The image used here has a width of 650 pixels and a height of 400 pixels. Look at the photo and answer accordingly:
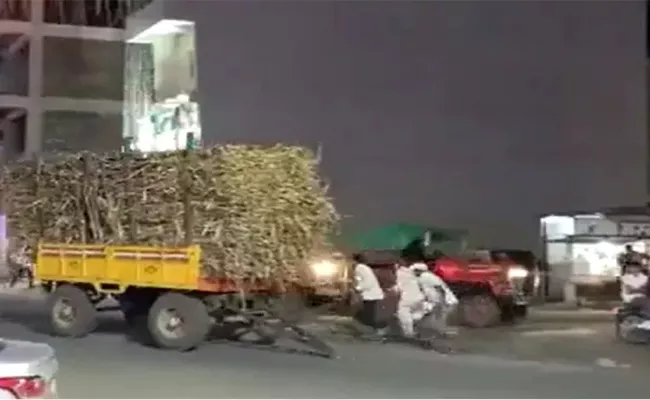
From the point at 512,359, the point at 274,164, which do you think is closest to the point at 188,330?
the point at 274,164

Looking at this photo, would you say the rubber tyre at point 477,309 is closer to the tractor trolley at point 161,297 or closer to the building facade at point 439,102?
the tractor trolley at point 161,297

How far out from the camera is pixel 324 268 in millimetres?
15414

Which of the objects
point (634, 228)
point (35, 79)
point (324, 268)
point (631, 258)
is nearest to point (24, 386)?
point (324, 268)

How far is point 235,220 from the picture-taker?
14367mm

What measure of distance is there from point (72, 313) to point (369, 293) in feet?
14.1

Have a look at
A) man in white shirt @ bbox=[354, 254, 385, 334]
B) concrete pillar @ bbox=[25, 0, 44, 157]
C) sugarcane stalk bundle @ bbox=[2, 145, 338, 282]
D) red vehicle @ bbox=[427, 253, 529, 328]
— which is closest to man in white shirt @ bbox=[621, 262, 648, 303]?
red vehicle @ bbox=[427, 253, 529, 328]

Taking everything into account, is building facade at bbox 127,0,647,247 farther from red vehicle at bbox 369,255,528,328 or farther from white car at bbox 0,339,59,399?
white car at bbox 0,339,59,399

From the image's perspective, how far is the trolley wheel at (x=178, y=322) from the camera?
563 inches

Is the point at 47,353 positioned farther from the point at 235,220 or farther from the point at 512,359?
the point at 512,359

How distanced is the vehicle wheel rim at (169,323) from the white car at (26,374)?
7979 millimetres

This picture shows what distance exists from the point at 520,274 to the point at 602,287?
4179 millimetres

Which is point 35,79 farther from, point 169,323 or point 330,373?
point 330,373

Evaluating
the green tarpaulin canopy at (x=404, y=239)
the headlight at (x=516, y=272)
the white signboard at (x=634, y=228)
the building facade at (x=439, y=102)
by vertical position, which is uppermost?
the building facade at (x=439, y=102)

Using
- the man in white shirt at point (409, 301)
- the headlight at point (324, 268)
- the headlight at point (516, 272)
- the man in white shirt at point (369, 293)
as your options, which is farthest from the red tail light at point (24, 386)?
the headlight at point (516, 272)
